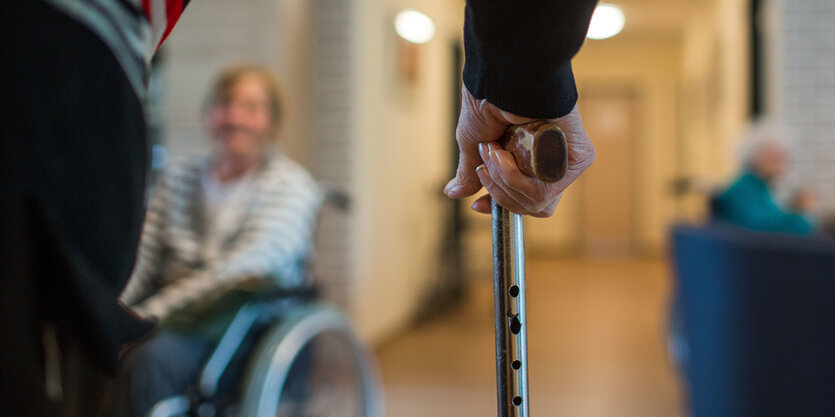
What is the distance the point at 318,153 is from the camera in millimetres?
3637

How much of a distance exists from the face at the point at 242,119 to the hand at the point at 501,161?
1.36 m

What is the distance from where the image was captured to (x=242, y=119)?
189 cm

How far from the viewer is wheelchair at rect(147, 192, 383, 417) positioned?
1415 mm

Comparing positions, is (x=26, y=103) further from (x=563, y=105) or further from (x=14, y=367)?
(x=563, y=105)

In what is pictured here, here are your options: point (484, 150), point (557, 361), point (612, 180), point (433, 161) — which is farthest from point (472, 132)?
point (612, 180)

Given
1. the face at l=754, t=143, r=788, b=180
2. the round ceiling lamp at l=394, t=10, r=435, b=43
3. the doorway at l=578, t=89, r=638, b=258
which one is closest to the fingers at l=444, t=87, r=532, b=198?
the face at l=754, t=143, r=788, b=180

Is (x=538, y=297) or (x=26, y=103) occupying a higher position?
(x=26, y=103)

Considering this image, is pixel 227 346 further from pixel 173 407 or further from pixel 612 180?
pixel 612 180

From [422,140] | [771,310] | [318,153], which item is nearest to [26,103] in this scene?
[771,310]

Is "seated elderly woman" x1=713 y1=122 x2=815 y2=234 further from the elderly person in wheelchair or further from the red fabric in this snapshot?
the red fabric

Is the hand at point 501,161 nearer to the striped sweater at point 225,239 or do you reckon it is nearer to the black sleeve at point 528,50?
the black sleeve at point 528,50

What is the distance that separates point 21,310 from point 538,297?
5.59 meters

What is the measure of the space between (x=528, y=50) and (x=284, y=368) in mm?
1121

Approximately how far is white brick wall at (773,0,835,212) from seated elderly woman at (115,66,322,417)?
2952 millimetres
